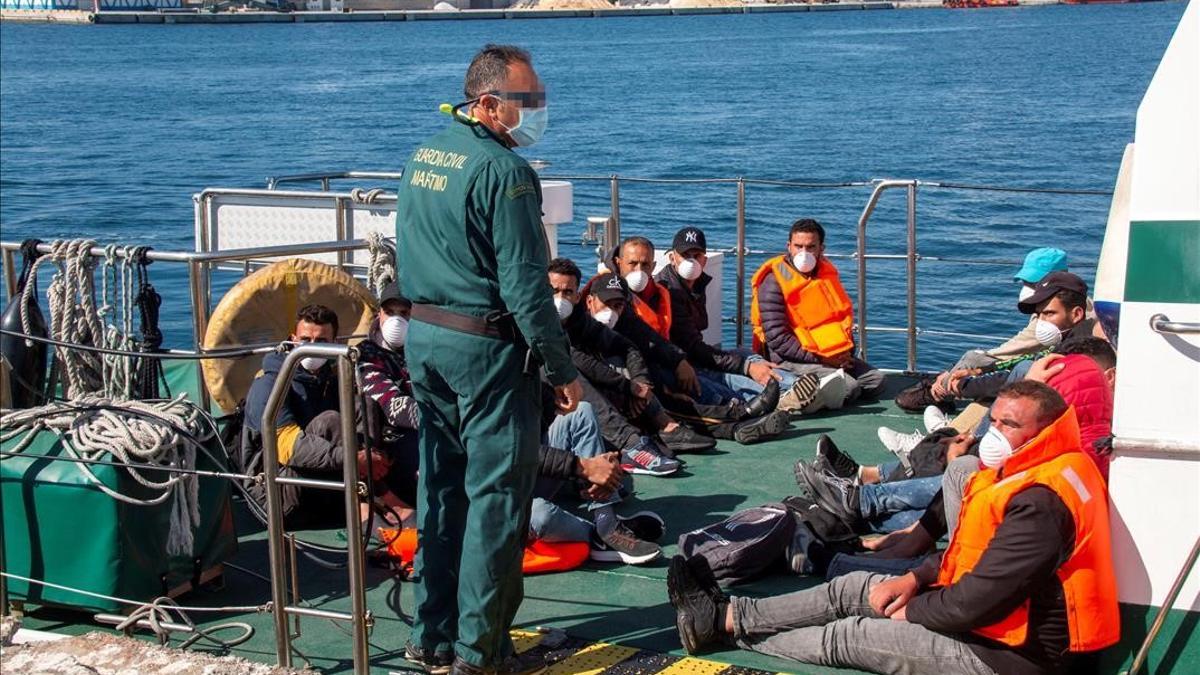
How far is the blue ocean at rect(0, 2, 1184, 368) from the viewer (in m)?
22.7

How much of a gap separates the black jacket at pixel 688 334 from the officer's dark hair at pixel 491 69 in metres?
3.99

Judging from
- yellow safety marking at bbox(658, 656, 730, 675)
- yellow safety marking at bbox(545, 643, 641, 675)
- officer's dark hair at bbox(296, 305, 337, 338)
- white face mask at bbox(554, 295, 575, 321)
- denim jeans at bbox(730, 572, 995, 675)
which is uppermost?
officer's dark hair at bbox(296, 305, 337, 338)

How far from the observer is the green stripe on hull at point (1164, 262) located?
407 centimetres

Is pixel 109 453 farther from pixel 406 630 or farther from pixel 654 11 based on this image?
pixel 654 11

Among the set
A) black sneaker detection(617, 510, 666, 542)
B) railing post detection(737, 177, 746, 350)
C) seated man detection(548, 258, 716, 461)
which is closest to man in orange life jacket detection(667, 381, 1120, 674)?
black sneaker detection(617, 510, 666, 542)

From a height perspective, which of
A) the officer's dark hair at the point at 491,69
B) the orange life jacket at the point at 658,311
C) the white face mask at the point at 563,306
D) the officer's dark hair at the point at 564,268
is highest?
the officer's dark hair at the point at 491,69

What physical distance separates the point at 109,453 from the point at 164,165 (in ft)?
109

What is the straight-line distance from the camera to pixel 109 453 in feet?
16.0

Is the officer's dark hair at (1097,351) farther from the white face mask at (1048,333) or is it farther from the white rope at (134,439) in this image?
the white rope at (134,439)

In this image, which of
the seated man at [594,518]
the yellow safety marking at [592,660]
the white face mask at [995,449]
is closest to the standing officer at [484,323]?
the yellow safety marking at [592,660]

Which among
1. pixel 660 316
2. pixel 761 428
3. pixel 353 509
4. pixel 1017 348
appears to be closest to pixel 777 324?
pixel 660 316

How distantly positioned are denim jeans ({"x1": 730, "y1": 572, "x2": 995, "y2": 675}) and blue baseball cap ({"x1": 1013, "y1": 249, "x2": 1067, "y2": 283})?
9.87 feet

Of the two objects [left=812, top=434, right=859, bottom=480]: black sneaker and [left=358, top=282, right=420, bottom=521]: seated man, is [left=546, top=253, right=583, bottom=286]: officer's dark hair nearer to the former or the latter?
[left=358, top=282, right=420, bottom=521]: seated man

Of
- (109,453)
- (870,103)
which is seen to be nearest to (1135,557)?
(109,453)
